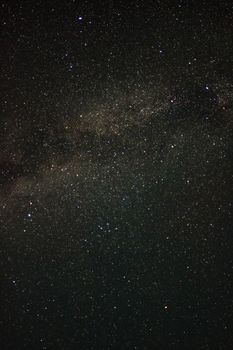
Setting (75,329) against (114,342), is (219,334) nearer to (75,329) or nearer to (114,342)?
(114,342)

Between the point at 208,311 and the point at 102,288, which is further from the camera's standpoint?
the point at 208,311

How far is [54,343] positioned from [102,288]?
13.8 ft

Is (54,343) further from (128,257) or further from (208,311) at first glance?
Answer: (128,257)

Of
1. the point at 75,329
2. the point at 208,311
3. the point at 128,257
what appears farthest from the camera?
the point at 75,329

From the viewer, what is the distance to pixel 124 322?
442 inches

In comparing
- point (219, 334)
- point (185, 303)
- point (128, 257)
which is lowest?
point (219, 334)

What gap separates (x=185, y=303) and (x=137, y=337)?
275 cm

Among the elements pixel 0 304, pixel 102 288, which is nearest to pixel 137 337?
pixel 102 288

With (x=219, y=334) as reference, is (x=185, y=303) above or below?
above

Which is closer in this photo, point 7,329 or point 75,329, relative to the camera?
point 7,329

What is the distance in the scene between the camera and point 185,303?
10062 millimetres

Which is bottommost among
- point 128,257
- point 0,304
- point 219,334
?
point 219,334

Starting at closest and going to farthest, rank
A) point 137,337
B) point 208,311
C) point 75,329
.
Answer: point 208,311 < point 137,337 < point 75,329

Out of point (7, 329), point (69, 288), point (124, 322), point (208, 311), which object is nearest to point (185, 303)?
point (208, 311)
